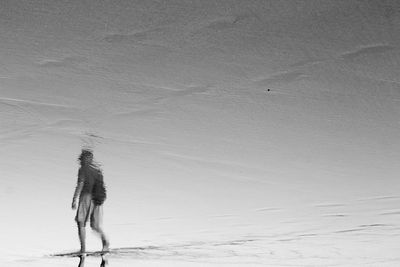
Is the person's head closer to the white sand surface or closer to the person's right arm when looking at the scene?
the white sand surface

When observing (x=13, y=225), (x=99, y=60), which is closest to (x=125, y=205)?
(x=13, y=225)

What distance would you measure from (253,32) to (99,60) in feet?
1.99

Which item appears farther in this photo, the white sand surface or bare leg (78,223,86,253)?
bare leg (78,223,86,253)

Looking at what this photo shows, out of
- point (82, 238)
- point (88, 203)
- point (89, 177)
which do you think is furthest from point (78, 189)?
point (89, 177)

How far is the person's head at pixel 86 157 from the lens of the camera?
3.11 meters

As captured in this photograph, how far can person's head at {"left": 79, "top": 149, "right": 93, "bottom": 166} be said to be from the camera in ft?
10.2

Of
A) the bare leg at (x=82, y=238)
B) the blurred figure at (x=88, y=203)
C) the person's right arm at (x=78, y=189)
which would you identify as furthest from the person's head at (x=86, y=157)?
the bare leg at (x=82, y=238)

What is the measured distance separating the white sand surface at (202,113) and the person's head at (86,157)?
67 mm

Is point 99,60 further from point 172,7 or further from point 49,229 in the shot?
point 49,229

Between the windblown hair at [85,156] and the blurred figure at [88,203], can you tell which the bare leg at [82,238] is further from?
the windblown hair at [85,156]

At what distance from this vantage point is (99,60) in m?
2.19

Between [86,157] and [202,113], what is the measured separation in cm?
89

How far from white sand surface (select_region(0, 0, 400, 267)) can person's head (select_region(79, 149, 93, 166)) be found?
0.22ft

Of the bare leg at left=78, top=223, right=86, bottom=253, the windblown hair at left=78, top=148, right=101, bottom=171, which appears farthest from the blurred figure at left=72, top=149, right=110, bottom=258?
the windblown hair at left=78, top=148, right=101, bottom=171
